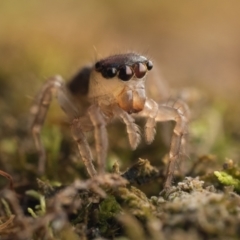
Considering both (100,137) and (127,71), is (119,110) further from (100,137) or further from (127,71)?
(100,137)

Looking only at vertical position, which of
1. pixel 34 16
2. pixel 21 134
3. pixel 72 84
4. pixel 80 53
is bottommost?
pixel 21 134

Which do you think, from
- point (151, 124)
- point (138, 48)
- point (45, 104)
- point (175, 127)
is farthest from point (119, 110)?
point (138, 48)

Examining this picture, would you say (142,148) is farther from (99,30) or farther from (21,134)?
(99,30)

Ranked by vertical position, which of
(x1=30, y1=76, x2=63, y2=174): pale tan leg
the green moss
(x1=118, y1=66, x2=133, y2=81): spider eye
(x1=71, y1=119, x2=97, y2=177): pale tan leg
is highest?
(x1=118, y1=66, x2=133, y2=81): spider eye

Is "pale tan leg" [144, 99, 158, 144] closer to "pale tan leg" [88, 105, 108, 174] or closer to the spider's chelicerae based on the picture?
the spider's chelicerae

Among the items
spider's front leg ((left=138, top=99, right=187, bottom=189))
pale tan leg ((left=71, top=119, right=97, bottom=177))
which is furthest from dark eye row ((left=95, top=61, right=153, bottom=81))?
pale tan leg ((left=71, top=119, right=97, bottom=177))

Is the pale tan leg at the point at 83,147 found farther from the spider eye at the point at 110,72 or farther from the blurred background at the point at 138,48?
the blurred background at the point at 138,48

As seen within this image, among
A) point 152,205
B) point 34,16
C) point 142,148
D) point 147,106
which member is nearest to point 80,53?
point 34,16
